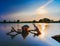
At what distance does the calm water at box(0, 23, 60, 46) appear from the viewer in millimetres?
3188

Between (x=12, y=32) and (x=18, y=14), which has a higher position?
(x=18, y=14)

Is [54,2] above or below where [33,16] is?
above

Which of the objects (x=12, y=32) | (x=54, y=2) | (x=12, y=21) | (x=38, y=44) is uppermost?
(x=54, y=2)

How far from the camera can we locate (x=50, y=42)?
3.20 m

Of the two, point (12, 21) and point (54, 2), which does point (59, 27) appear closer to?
point (54, 2)

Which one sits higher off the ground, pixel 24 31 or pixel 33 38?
pixel 24 31

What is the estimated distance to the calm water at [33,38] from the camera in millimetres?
3188

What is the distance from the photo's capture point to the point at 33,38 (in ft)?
10.6

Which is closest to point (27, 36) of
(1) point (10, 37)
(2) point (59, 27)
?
(1) point (10, 37)

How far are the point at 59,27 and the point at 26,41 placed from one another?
0.66 m

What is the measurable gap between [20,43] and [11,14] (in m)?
0.56

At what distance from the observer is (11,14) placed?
3.29 meters

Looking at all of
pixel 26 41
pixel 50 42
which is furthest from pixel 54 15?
pixel 26 41

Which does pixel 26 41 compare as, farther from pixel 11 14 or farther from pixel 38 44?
pixel 11 14
